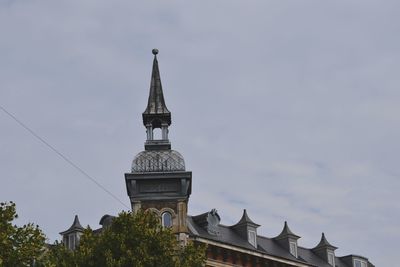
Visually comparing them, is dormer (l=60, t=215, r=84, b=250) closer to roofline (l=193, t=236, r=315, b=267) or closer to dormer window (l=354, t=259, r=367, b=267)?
roofline (l=193, t=236, r=315, b=267)

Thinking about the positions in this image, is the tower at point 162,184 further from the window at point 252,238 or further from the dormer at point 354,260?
the dormer at point 354,260

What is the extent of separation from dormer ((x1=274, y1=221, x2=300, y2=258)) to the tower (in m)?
12.3

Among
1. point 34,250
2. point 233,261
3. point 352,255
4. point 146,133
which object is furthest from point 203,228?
point 34,250

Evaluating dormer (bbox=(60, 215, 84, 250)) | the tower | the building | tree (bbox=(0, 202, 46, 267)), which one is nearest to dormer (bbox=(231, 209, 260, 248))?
the building

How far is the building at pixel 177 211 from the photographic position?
73.1 m

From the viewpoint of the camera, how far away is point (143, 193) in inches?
2891

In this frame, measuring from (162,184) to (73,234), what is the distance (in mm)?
8328

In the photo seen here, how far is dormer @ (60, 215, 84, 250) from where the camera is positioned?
7700 cm

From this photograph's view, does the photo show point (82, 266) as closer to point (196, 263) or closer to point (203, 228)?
point (196, 263)

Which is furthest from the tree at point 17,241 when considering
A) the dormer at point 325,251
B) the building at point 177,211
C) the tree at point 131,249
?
the dormer at point 325,251

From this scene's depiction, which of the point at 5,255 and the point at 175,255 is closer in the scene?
the point at 5,255

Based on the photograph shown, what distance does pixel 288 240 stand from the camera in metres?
83.0

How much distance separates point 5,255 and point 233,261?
30299 mm

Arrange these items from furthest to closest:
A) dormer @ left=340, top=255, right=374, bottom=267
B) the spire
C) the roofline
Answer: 1. dormer @ left=340, top=255, right=374, bottom=267
2. the spire
3. the roofline
